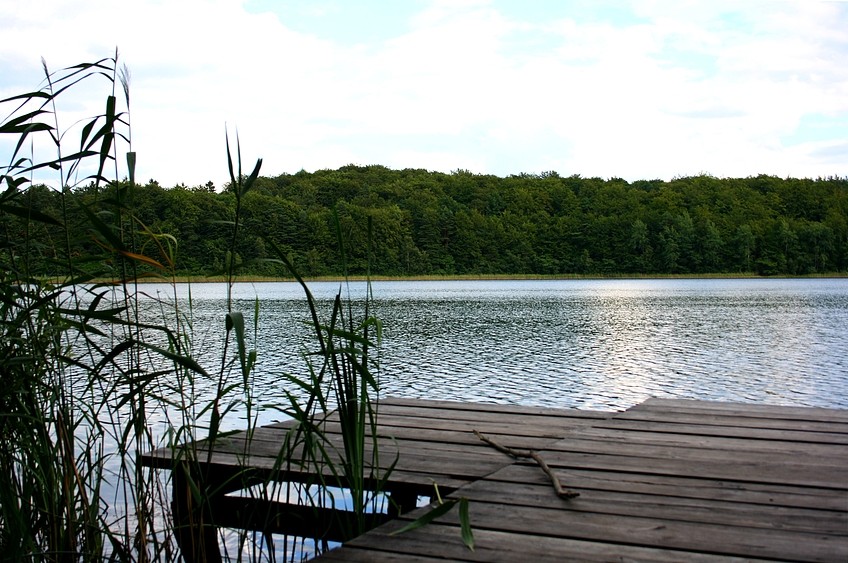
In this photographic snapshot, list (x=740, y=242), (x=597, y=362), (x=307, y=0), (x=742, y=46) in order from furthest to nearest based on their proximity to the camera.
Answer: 1. (x=740, y=242)
2. (x=742, y=46)
3. (x=307, y=0)
4. (x=597, y=362)

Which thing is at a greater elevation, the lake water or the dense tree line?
the dense tree line

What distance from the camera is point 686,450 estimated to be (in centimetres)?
252

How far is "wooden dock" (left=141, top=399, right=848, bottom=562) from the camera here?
1608 mm

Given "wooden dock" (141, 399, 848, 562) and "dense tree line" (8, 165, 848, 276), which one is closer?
"wooden dock" (141, 399, 848, 562)

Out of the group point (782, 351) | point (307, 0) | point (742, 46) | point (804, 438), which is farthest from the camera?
point (742, 46)

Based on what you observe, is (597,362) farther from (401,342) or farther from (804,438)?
(804,438)

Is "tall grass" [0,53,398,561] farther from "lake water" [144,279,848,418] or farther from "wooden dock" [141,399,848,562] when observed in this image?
"lake water" [144,279,848,418]

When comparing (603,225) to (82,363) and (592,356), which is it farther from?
(82,363)

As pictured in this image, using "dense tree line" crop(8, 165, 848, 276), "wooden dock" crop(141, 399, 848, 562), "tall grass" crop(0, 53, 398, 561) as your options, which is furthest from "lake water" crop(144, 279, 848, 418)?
"dense tree line" crop(8, 165, 848, 276)

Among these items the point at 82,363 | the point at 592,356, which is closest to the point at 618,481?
the point at 82,363

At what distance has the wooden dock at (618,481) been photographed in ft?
5.28

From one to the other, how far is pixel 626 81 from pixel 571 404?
3512 cm

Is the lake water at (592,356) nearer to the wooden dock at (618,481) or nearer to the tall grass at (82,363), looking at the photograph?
the wooden dock at (618,481)

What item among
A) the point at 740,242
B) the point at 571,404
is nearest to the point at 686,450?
the point at 571,404
